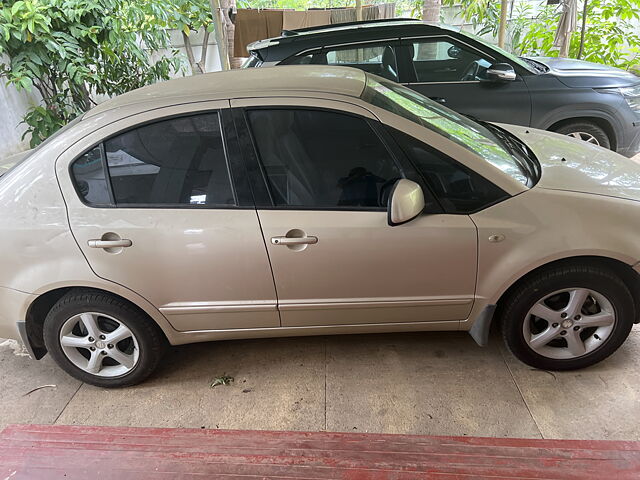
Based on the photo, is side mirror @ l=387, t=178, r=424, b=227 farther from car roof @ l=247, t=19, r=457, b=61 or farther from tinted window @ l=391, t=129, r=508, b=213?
car roof @ l=247, t=19, r=457, b=61

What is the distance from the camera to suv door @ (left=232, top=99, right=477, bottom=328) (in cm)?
222

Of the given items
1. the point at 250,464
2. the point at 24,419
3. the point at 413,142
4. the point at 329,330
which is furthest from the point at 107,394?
the point at 413,142

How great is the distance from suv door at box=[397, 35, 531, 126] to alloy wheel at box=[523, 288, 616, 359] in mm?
2715

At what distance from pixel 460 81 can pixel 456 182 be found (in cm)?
285

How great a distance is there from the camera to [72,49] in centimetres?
519

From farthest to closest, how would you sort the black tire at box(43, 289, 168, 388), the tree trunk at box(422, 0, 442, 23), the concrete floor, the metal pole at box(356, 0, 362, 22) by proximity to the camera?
the tree trunk at box(422, 0, 442, 23) < the metal pole at box(356, 0, 362, 22) < the black tire at box(43, 289, 168, 388) < the concrete floor

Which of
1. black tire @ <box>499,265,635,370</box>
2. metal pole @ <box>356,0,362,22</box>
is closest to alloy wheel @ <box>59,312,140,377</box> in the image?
black tire @ <box>499,265,635,370</box>

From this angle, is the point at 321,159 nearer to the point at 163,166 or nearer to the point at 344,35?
the point at 163,166

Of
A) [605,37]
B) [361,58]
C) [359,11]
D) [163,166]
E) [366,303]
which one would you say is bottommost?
[366,303]

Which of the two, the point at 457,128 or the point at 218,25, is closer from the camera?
the point at 457,128

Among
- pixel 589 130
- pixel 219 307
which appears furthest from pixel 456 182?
pixel 589 130

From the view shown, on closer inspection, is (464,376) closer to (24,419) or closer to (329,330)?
(329,330)

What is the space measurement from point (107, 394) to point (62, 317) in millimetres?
565

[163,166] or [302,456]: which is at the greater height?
[163,166]
